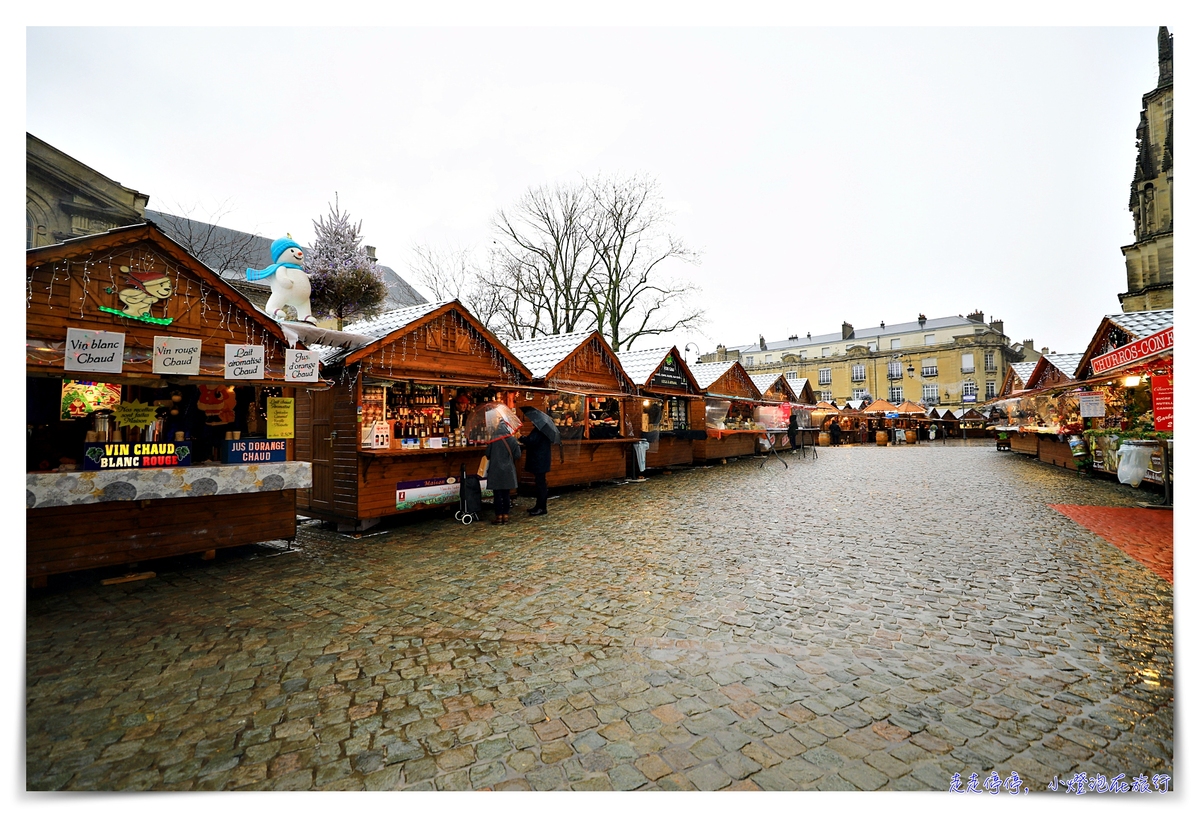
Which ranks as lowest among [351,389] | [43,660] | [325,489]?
[43,660]

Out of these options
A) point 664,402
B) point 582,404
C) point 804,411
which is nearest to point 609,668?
point 582,404

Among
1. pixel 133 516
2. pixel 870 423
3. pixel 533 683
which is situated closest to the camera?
pixel 533 683

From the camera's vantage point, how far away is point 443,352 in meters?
9.87

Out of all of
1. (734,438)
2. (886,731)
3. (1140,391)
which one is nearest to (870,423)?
(734,438)

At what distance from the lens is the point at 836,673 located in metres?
3.54

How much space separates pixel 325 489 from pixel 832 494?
10753 millimetres

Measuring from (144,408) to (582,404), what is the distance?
371 inches

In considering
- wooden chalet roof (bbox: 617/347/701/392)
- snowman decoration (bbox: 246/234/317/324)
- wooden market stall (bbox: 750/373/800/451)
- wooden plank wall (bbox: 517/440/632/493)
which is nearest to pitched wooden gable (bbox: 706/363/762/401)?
wooden market stall (bbox: 750/373/800/451)

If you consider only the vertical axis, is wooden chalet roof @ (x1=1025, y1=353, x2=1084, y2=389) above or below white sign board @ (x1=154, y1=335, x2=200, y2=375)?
above

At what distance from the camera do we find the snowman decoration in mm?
8523

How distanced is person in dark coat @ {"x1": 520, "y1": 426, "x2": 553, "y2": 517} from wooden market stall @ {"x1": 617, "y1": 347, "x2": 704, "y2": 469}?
6.86 metres

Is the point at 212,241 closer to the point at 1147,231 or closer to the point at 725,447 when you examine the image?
the point at 725,447

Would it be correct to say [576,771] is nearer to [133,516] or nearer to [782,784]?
[782,784]

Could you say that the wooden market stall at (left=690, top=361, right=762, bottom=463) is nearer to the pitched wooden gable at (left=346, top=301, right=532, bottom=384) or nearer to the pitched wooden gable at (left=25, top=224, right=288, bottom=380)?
the pitched wooden gable at (left=346, top=301, right=532, bottom=384)
